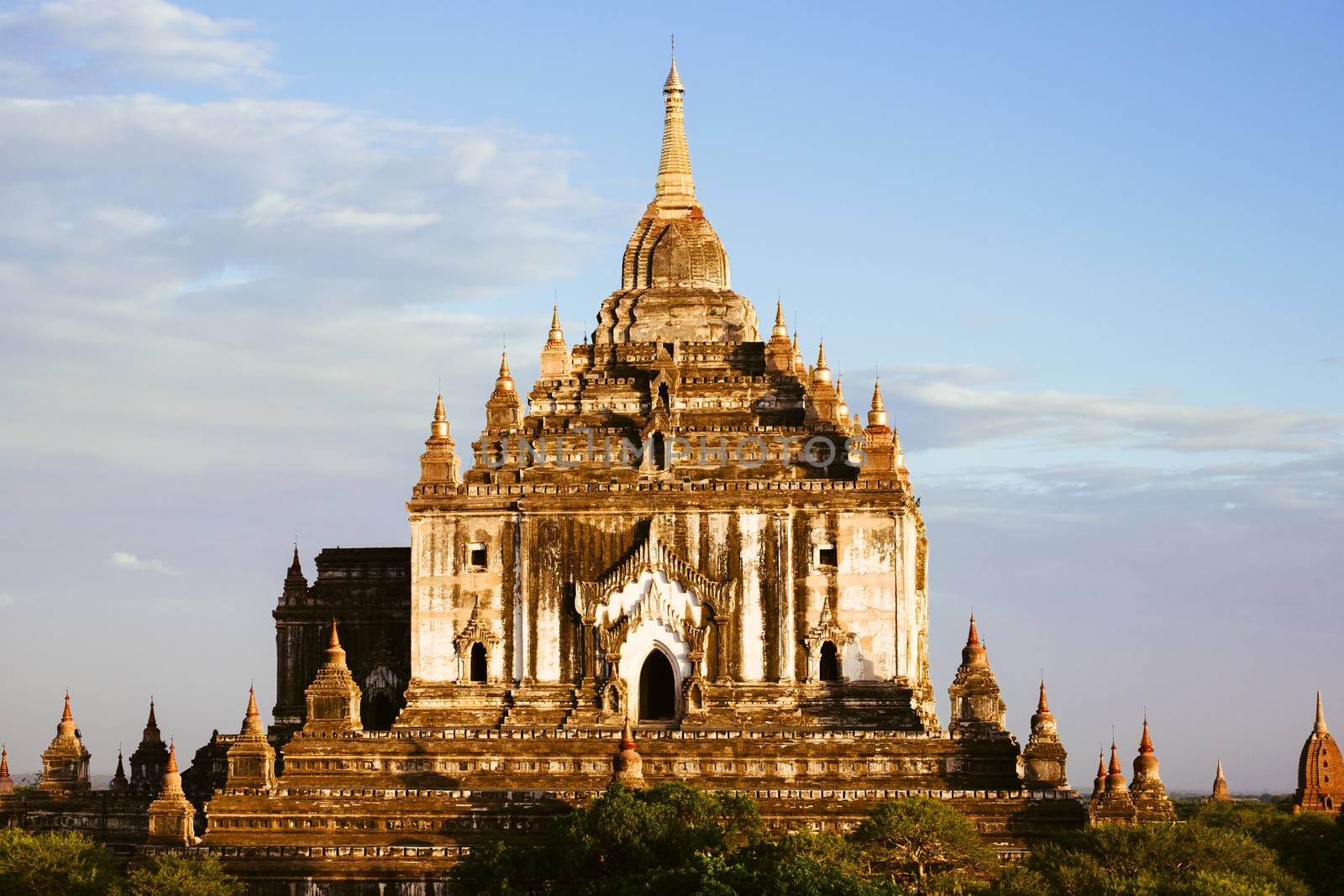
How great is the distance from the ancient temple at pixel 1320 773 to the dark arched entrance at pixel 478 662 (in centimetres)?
5037

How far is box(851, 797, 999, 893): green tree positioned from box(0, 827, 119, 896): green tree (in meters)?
18.9

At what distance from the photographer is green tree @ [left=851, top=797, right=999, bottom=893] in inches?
2675

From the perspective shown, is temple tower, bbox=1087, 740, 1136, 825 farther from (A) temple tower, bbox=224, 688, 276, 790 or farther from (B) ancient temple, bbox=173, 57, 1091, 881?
(A) temple tower, bbox=224, 688, 276, 790

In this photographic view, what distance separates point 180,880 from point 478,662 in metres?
17.3

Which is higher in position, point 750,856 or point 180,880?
point 750,856

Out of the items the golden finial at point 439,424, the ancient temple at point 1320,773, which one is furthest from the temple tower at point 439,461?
the ancient temple at point 1320,773

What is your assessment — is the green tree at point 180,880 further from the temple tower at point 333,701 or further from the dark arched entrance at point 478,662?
the dark arched entrance at point 478,662

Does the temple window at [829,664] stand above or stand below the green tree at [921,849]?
above

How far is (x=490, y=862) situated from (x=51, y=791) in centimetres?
2526

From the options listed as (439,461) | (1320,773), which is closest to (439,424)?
(439,461)

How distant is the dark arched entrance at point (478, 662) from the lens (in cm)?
8325

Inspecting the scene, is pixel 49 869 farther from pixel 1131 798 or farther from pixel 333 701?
pixel 1131 798

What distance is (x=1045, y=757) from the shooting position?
77.5m

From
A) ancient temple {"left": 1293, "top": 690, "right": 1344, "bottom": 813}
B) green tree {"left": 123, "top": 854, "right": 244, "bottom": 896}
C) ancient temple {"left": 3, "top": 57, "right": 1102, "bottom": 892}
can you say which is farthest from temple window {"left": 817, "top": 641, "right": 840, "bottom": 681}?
ancient temple {"left": 1293, "top": 690, "right": 1344, "bottom": 813}
